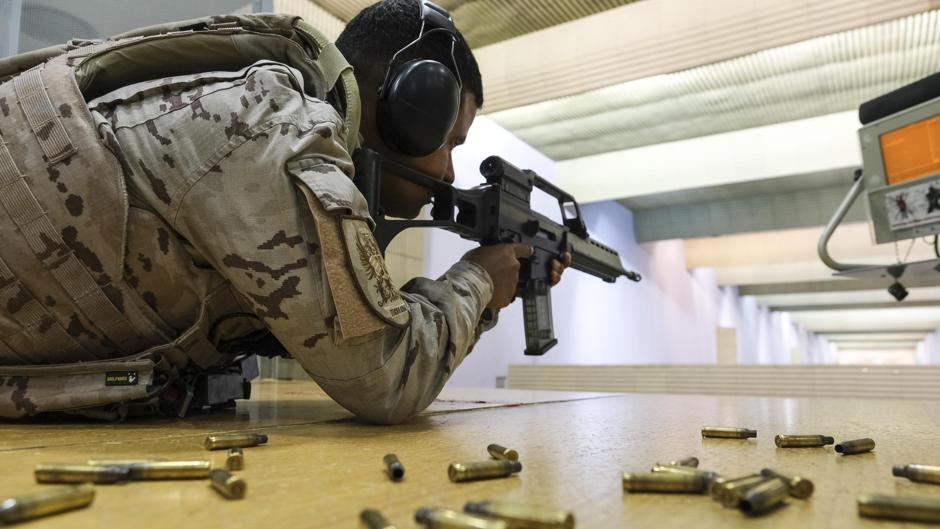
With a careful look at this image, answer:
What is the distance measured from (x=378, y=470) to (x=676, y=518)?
301mm

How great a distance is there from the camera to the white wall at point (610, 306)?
12.5ft

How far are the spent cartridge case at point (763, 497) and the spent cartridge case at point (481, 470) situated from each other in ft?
0.73

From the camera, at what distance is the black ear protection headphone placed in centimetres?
111

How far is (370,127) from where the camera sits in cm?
121

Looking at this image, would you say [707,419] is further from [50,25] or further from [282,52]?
[50,25]

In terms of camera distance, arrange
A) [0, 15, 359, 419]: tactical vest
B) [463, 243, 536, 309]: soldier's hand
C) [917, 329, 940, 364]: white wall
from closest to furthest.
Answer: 1. [0, 15, 359, 419]: tactical vest
2. [463, 243, 536, 309]: soldier's hand
3. [917, 329, 940, 364]: white wall

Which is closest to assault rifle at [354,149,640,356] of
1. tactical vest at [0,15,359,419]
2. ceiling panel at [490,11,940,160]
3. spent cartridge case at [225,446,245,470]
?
tactical vest at [0,15,359,419]

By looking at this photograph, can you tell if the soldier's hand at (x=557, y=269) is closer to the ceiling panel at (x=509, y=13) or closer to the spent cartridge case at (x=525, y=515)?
the spent cartridge case at (x=525, y=515)

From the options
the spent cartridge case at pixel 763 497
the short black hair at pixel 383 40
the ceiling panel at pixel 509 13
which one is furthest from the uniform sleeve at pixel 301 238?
the ceiling panel at pixel 509 13

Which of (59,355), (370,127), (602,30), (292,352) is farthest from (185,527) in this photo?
(602,30)

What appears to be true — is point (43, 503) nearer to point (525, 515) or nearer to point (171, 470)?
point (171, 470)

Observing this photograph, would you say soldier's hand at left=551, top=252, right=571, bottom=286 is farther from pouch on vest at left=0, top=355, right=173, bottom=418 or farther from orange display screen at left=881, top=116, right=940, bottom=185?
orange display screen at left=881, top=116, right=940, bottom=185

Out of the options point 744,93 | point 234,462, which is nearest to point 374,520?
point 234,462

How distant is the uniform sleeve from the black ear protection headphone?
22 cm
